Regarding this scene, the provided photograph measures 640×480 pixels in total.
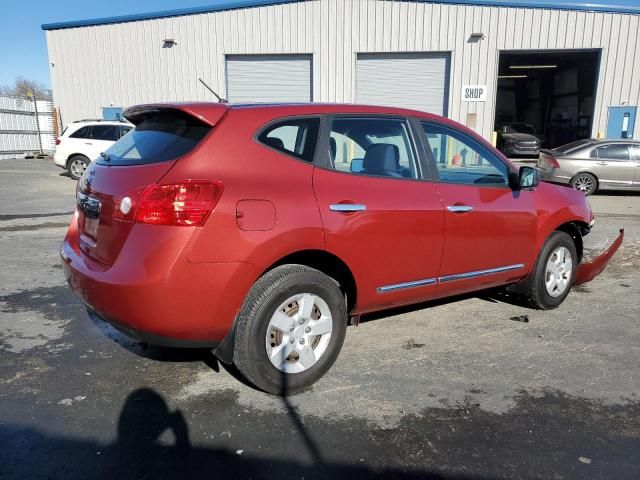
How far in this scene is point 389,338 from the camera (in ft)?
13.3

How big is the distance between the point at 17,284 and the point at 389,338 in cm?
402

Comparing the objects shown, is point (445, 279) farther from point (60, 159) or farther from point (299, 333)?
point (60, 159)

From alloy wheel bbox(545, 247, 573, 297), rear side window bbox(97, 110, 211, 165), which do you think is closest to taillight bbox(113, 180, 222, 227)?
rear side window bbox(97, 110, 211, 165)

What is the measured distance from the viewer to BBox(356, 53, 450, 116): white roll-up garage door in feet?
63.1

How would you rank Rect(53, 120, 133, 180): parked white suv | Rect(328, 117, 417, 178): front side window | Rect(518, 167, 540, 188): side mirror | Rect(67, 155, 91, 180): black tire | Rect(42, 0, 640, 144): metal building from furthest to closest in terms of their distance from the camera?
Rect(42, 0, 640, 144): metal building, Rect(67, 155, 91, 180): black tire, Rect(53, 120, 133, 180): parked white suv, Rect(518, 167, 540, 188): side mirror, Rect(328, 117, 417, 178): front side window

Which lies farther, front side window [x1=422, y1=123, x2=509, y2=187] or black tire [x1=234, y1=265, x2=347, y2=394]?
front side window [x1=422, y1=123, x2=509, y2=187]

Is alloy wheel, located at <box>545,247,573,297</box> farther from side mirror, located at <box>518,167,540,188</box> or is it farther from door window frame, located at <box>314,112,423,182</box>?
door window frame, located at <box>314,112,423,182</box>

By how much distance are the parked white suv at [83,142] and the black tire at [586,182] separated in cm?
1291

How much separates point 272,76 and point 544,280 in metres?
17.3

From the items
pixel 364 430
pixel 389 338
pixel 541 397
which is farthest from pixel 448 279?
pixel 364 430

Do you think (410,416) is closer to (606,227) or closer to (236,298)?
(236,298)

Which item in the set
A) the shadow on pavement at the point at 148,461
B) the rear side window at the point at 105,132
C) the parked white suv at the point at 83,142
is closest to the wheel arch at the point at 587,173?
the shadow on pavement at the point at 148,461

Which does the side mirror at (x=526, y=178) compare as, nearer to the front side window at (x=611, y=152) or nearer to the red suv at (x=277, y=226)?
the red suv at (x=277, y=226)

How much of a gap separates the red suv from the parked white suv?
13.1m
